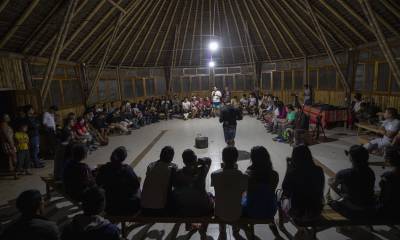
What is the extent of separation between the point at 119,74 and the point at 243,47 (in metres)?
8.50

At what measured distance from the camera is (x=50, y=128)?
7781 mm

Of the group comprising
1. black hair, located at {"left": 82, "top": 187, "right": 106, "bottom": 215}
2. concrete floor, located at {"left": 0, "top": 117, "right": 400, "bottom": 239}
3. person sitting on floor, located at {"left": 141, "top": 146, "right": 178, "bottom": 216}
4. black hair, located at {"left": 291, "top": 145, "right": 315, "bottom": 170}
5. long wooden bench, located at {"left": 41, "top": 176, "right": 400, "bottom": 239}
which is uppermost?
black hair, located at {"left": 291, "top": 145, "right": 315, "bottom": 170}

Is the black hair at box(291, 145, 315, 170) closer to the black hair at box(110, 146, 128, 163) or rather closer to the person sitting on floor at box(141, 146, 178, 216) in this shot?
the person sitting on floor at box(141, 146, 178, 216)

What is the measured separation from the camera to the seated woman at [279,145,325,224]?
3.03 meters

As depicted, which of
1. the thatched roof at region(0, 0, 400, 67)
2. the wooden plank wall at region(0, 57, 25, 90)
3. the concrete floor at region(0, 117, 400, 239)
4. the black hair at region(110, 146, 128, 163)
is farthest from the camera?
the thatched roof at region(0, 0, 400, 67)

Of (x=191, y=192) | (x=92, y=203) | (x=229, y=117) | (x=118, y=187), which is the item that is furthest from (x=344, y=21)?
(x=92, y=203)

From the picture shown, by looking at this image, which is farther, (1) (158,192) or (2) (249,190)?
(1) (158,192)

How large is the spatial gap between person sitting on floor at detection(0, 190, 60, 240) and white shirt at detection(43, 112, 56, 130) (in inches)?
240

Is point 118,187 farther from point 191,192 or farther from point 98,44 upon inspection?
point 98,44

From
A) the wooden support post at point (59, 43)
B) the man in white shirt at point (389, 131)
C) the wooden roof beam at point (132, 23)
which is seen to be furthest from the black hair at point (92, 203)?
the wooden roof beam at point (132, 23)

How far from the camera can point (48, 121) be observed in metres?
7.71

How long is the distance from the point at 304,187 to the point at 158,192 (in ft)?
6.02

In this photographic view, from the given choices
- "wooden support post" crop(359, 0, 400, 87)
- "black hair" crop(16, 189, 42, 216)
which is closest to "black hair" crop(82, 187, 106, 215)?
"black hair" crop(16, 189, 42, 216)

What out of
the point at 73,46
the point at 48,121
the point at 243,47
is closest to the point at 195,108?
the point at 243,47
